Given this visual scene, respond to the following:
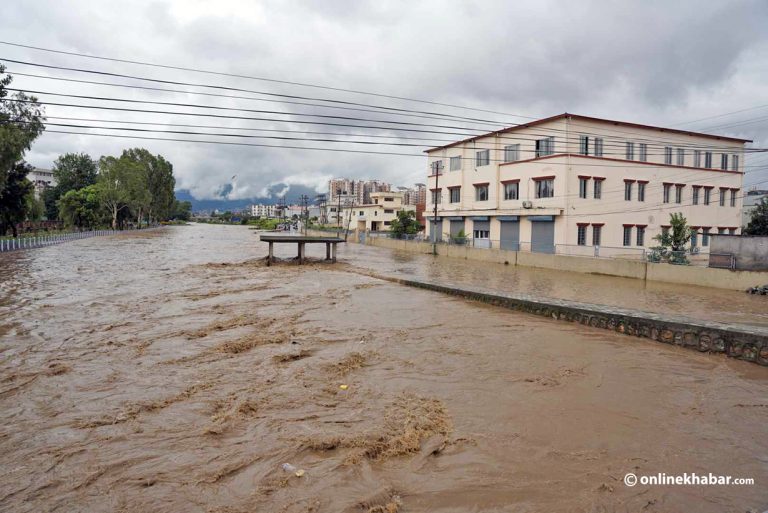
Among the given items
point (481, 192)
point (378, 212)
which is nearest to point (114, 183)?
point (378, 212)

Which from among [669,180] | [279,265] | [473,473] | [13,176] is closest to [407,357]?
[473,473]

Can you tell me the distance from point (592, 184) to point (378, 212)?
167 ft

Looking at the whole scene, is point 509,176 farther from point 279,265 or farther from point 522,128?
point 279,265

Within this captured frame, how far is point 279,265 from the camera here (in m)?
28.0

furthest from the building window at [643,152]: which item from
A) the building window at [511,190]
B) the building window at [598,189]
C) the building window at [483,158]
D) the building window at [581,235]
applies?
the building window at [483,158]

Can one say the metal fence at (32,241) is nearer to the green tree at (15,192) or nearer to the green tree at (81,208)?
the green tree at (15,192)

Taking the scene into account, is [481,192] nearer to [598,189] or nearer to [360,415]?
[598,189]

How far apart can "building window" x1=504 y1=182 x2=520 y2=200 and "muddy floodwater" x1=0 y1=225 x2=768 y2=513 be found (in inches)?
982

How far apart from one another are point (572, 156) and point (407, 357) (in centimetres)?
2744

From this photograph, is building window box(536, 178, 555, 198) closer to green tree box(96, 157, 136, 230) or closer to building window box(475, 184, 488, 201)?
building window box(475, 184, 488, 201)

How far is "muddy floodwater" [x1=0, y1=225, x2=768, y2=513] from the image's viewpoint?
4.38m

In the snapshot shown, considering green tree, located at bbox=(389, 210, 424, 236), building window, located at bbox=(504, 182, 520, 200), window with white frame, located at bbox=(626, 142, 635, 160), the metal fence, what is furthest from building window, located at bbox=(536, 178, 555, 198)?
the metal fence

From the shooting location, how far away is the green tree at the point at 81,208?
207 feet

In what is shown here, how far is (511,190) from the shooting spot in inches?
1437
